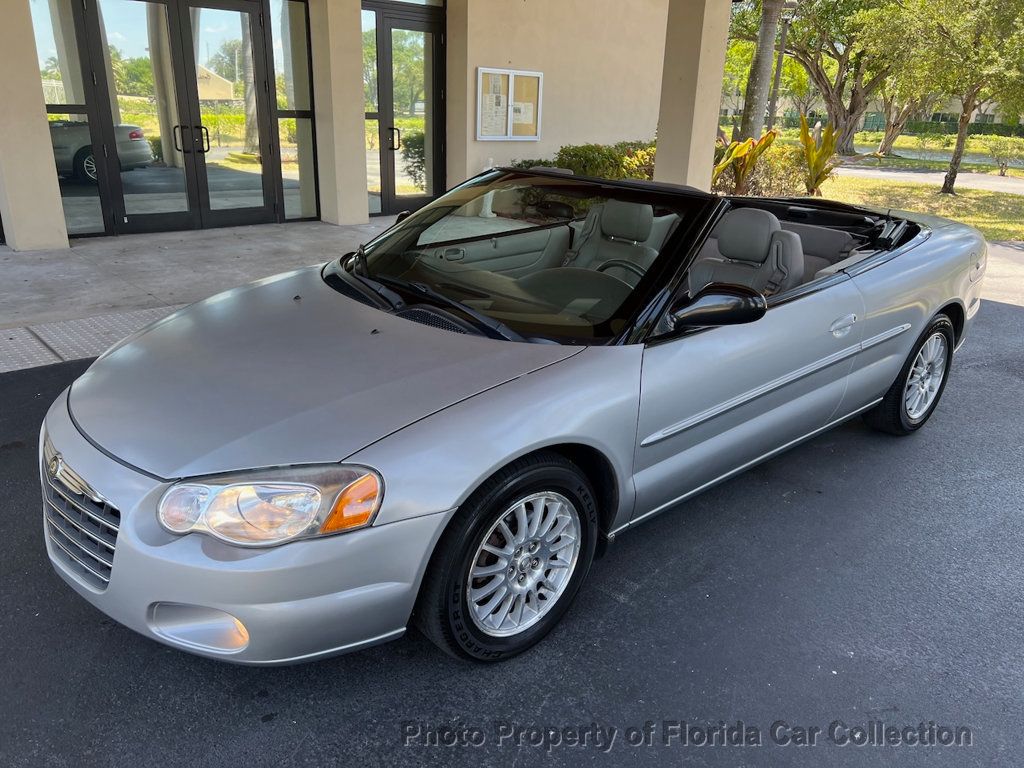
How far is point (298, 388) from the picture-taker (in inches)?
95.7

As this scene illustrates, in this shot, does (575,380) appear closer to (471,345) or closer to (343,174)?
(471,345)

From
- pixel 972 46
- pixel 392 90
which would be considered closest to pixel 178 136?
pixel 392 90

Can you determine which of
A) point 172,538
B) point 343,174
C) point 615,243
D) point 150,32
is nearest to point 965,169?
point 343,174

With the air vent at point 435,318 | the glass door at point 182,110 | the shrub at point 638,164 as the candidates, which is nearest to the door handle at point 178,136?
the glass door at point 182,110

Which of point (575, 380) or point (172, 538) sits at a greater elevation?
point (575, 380)

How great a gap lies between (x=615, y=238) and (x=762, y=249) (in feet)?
2.31

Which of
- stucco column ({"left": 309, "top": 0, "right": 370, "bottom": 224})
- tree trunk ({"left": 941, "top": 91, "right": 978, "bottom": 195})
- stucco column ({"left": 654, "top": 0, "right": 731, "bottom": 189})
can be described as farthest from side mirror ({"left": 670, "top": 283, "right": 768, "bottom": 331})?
tree trunk ({"left": 941, "top": 91, "right": 978, "bottom": 195})

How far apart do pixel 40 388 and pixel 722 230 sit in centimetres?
398

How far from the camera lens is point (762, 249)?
3.58 meters

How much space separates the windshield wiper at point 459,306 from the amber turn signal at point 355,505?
85 centimetres

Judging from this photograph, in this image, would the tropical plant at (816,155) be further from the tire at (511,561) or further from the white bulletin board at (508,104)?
the tire at (511,561)

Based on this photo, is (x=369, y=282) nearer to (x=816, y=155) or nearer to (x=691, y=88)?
(x=691, y=88)

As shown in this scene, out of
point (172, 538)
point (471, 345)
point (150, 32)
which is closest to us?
point (172, 538)

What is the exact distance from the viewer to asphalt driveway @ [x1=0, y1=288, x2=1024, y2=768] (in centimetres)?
225
